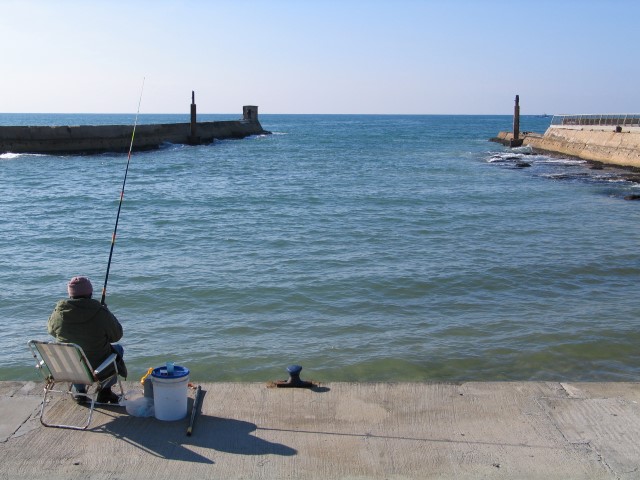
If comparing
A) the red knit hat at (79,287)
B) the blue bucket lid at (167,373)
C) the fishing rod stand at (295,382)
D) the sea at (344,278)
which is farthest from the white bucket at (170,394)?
the sea at (344,278)

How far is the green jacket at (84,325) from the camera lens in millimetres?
5230

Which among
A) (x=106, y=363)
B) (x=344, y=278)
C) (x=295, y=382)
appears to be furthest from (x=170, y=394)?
(x=344, y=278)

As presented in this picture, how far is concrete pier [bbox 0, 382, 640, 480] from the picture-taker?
4457 mm

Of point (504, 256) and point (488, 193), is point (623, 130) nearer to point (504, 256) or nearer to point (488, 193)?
point (488, 193)

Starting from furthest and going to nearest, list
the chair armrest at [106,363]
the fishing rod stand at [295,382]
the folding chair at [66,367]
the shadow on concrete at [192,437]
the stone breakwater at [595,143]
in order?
the stone breakwater at [595,143] → the fishing rod stand at [295,382] → the chair armrest at [106,363] → the folding chair at [66,367] → the shadow on concrete at [192,437]

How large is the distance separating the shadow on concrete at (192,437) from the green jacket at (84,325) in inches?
21.1

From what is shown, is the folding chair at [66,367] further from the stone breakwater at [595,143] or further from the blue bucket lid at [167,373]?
the stone breakwater at [595,143]

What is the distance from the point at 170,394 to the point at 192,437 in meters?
0.38

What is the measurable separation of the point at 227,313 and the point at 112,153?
3659 cm

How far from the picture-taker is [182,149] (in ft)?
166

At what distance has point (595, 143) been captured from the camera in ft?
126

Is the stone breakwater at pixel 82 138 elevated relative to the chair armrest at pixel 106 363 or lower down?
elevated

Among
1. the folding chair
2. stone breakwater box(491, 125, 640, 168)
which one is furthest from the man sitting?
stone breakwater box(491, 125, 640, 168)

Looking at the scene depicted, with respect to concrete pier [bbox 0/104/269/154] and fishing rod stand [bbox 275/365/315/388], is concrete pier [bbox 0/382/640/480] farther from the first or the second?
concrete pier [bbox 0/104/269/154]
